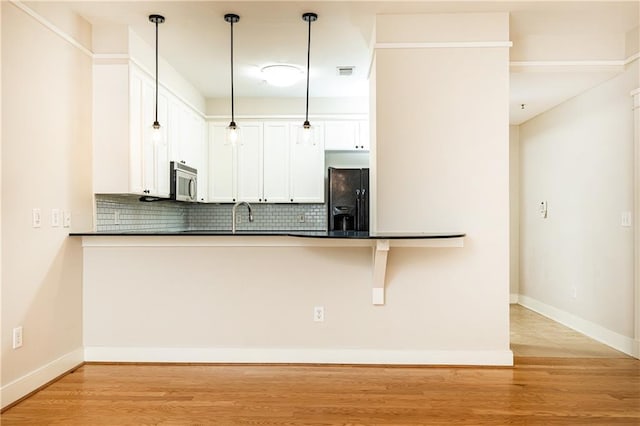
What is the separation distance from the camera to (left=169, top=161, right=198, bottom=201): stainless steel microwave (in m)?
4.70

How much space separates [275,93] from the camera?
575 centimetres

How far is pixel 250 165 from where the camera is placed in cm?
596

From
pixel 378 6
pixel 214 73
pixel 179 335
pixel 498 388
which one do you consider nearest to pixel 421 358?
pixel 498 388

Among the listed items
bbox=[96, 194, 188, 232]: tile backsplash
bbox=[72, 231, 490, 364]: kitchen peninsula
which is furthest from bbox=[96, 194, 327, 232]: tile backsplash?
bbox=[72, 231, 490, 364]: kitchen peninsula

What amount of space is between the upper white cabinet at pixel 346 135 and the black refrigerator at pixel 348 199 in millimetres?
363

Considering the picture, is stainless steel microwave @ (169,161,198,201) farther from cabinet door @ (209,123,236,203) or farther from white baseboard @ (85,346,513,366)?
white baseboard @ (85,346,513,366)

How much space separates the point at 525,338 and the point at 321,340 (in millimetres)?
2088

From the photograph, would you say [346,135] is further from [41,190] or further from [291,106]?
[41,190]

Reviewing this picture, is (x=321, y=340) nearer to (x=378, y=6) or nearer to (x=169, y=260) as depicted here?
(x=169, y=260)

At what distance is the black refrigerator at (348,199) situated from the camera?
5.60 meters

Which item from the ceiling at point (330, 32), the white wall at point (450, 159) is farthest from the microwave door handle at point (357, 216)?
the white wall at point (450, 159)

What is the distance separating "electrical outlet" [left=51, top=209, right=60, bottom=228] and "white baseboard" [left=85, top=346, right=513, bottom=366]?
3.22 feet

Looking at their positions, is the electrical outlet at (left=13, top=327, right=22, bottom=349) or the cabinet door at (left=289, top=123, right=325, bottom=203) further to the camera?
the cabinet door at (left=289, top=123, right=325, bottom=203)

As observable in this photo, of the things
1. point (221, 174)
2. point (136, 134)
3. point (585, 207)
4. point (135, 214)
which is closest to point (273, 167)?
point (221, 174)
